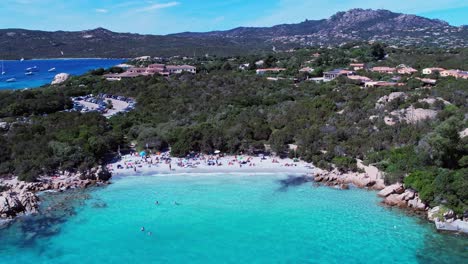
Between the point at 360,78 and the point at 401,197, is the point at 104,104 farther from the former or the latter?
the point at 401,197

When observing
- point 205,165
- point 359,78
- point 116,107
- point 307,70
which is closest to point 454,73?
point 359,78

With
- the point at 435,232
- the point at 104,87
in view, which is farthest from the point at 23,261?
the point at 104,87

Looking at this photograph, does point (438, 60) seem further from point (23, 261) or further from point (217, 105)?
point (23, 261)

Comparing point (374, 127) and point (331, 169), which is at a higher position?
point (374, 127)

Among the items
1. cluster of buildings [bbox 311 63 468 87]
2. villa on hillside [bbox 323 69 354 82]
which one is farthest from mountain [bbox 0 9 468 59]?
villa on hillside [bbox 323 69 354 82]

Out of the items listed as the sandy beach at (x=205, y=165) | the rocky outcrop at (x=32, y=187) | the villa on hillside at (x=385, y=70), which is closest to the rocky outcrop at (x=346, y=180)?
the sandy beach at (x=205, y=165)

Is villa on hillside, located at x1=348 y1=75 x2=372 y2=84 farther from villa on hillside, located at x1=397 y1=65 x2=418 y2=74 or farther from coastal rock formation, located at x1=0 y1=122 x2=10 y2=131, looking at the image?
coastal rock formation, located at x1=0 y1=122 x2=10 y2=131
